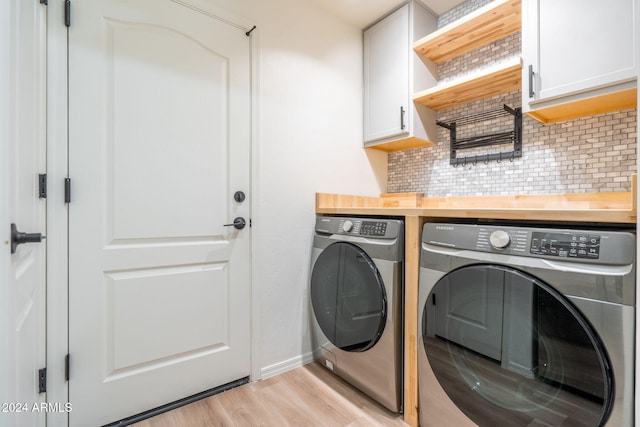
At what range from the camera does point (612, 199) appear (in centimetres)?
145

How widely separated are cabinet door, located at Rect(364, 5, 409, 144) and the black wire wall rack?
332 mm

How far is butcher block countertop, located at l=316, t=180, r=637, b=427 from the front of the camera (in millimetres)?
909

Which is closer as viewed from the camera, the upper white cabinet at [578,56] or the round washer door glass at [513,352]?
the round washer door glass at [513,352]

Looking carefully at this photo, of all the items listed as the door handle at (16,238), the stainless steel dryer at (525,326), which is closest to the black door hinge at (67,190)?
the door handle at (16,238)

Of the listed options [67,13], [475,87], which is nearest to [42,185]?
[67,13]

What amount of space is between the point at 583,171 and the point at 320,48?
1.71 meters

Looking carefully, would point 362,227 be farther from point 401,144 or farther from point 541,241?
point 401,144

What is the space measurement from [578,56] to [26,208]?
222 cm

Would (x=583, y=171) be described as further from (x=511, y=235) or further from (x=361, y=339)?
(x=361, y=339)

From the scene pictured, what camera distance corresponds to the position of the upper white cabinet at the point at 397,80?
202cm

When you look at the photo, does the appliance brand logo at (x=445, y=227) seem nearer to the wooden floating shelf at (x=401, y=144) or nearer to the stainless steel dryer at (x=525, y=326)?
the stainless steel dryer at (x=525, y=326)

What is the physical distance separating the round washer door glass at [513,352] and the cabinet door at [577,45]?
0.99 metres

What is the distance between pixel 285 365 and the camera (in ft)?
6.08

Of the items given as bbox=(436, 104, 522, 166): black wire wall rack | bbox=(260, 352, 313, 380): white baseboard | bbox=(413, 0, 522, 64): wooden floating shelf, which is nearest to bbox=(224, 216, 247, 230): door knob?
bbox=(260, 352, 313, 380): white baseboard
